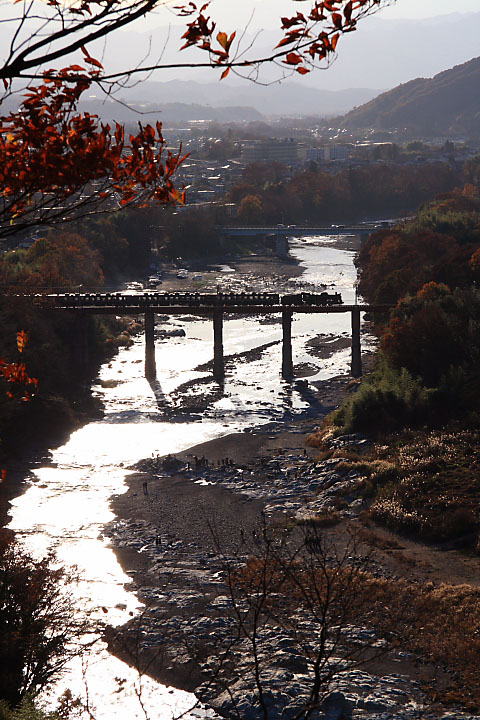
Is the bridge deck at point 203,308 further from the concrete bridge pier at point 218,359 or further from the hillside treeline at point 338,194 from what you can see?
the hillside treeline at point 338,194

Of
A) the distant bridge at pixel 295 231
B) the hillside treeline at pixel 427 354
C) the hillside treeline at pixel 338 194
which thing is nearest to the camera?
the hillside treeline at pixel 427 354

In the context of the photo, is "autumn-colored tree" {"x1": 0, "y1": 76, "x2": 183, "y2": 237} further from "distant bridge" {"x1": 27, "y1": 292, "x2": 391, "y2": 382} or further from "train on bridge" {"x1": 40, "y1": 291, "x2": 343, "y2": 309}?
"train on bridge" {"x1": 40, "y1": 291, "x2": 343, "y2": 309}

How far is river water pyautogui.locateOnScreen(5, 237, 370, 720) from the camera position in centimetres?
1966

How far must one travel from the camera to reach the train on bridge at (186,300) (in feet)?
181

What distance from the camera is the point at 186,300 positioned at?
2218 inches

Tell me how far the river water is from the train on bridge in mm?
3615

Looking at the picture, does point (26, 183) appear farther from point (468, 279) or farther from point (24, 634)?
point (468, 279)

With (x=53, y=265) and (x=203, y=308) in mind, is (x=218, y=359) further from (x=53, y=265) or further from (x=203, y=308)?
(x=53, y=265)

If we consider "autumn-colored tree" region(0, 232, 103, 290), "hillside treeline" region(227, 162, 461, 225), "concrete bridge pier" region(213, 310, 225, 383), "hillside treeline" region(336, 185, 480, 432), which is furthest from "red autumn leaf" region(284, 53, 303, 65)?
"hillside treeline" region(227, 162, 461, 225)

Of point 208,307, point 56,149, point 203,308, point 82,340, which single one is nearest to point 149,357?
point 82,340

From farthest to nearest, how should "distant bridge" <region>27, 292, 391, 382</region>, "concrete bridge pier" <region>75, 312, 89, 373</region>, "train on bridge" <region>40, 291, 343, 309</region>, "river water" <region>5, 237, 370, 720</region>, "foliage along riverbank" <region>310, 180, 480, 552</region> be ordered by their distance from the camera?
1. "train on bridge" <region>40, 291, 343, 309</region>
2. "concrete bridge pier" <region>75, 312, 89, 373</region>
3. "distant bridge" <region>27, 292, 391, 382</region>
4. "foliage along riverbank" <region>310, 180, 480, 552</region>
5. "river water" <region>5, 237, 370, 720</region>

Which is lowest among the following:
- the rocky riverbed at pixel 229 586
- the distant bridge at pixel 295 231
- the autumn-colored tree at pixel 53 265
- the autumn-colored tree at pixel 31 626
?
the rocky riverbed at pixel 229 586

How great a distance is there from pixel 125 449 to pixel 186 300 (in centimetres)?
1905

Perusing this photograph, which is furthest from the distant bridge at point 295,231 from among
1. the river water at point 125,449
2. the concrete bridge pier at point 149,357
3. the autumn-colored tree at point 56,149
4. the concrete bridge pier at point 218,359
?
the autumn-colored tree at point 56,149
